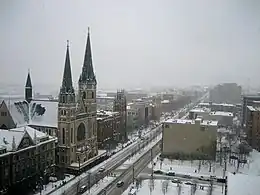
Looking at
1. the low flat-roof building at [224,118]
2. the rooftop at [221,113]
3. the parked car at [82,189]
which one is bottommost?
the parked car at [82,189]

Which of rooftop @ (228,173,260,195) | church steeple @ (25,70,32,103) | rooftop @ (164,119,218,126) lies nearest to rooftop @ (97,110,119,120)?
rooftop @ (164,119,218,126)

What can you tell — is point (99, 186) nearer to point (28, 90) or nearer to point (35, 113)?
point (35, 113)

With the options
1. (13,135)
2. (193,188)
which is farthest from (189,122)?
(13,135)

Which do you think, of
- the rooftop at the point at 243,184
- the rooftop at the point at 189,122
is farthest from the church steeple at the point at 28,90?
the rooftop at the point at 243,184

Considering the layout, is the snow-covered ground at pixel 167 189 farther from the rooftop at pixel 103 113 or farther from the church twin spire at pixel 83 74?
the rooftop at pixel 103 113

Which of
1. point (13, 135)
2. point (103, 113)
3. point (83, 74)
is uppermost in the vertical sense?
point (83, 74)

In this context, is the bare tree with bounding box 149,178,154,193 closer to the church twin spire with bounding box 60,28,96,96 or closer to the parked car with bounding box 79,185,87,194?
the parked car with bounding box 79,185,87,194
